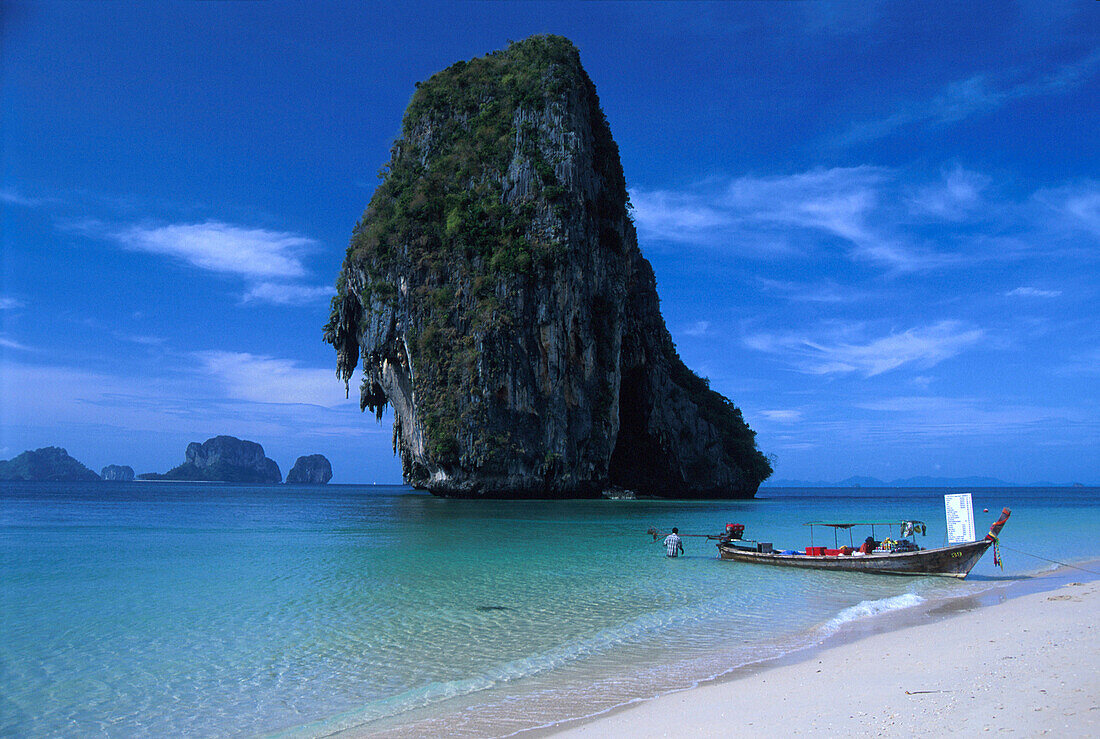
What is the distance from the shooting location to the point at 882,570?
15180mm

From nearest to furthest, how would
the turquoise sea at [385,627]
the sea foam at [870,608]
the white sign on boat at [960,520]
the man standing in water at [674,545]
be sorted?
the turquoise sea at [385,627]
the sea foam at [870,608]
the white sign on boat at [960,520]
the man standing in water at [674,545]

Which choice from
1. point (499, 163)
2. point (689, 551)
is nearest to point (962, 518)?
point (689, 551)

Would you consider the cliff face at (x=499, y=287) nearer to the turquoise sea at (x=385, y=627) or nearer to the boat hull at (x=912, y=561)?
the turquoise sea at (x=385, y=627)

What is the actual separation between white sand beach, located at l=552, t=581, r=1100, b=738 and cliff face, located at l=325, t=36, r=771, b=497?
120 ft

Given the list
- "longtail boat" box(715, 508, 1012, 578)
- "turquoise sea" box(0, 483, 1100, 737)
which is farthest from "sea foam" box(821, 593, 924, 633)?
"longtail boat" box(715, 508, 1012, 578)

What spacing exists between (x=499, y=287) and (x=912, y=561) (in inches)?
1333

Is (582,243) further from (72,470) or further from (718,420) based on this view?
(72,470)

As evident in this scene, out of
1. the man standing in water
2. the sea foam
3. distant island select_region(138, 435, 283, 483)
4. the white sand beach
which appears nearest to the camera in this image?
the white sand beach

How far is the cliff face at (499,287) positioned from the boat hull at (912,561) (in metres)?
29.3

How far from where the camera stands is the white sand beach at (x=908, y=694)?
473cm

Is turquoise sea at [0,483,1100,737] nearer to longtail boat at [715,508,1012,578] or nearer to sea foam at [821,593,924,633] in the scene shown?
sea foam at [821,593,924,633]

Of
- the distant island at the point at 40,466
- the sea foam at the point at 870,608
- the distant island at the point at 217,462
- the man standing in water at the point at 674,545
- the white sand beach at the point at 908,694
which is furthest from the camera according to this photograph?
the distant island at the point at 217,462

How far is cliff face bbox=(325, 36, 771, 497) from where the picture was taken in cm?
4422

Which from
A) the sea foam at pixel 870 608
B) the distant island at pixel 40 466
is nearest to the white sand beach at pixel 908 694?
the sea foam at pixel 870 608
